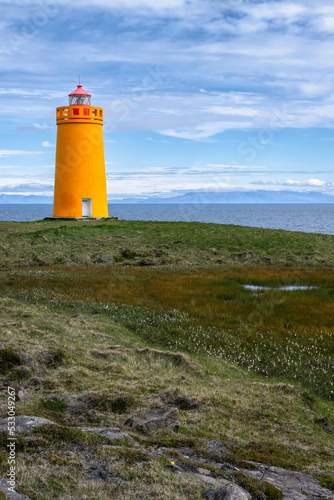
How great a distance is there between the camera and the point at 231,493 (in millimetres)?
5555

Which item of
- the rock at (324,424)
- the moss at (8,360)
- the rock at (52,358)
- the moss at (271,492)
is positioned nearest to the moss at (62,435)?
the moss at (271,492)

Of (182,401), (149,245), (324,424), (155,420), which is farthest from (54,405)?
(149,245)

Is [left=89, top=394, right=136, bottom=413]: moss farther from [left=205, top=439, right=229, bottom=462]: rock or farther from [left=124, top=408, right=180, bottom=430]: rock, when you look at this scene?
[left=205, top=439, right=229, bottom=462]: rock

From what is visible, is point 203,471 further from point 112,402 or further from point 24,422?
point 112,402

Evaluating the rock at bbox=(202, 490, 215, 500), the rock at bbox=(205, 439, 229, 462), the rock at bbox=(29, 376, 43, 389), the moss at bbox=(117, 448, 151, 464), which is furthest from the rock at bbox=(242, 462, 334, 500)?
the rock at bbox=(29, 376, 43, 389)

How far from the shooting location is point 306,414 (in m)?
10.5

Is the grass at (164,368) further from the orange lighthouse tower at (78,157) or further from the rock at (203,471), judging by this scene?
the orange lighthouse tower at (78,157)

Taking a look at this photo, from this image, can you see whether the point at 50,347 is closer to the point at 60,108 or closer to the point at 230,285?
the point at 230,285

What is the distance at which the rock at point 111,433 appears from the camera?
7.16 metres

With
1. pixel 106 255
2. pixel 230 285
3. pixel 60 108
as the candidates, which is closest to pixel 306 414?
pixel 230 285

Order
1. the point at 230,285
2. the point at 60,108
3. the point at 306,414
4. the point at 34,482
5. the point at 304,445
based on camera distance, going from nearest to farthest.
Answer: the point at 34,482, the point at 304,445, the point at 306,414, the point at 230,285, the point at 60,108

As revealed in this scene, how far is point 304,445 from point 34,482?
17.2 ft

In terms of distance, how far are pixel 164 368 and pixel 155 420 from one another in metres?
4.51

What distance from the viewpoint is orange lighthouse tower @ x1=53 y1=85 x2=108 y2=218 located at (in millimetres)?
51938
